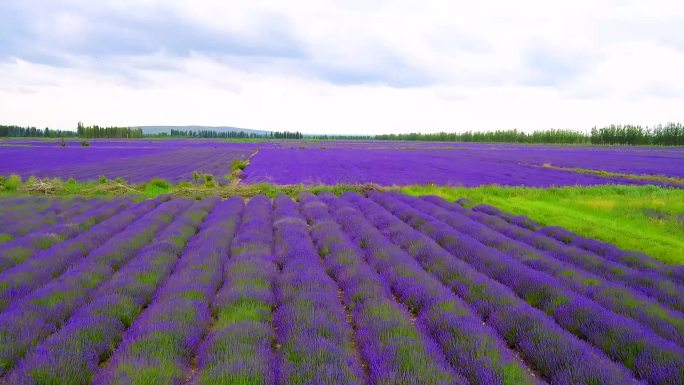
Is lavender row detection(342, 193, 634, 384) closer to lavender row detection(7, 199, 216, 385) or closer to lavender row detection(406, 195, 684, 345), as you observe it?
lavender row detection(406, 195, 684, 345)

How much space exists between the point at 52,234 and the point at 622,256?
11.9 m

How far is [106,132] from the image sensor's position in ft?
447

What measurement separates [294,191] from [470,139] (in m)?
136

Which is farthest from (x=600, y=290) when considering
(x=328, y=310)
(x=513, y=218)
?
(x=513, y=218)

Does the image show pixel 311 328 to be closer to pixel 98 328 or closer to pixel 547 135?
pixel 98 328

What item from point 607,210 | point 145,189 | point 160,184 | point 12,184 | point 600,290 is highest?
point 12,184

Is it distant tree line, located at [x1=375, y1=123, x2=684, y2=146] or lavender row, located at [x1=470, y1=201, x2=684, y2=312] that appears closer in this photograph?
lavender row, located at [x1=470, y1=201, x2=684, y2=312]

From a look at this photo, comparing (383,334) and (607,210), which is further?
(607,210)

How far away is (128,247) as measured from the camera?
8.28m

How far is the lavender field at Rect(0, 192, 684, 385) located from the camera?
383cm

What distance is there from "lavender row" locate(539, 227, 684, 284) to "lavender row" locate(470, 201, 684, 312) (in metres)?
0.45

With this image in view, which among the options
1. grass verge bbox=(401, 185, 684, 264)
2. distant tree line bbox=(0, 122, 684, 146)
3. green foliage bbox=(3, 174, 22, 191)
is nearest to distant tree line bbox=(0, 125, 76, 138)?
distant tree line bbox=(0, 122, 684, 146)

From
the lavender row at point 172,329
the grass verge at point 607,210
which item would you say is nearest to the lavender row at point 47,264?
the lavender row at point 172,329


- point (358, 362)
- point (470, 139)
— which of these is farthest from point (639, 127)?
point (358, 362)
